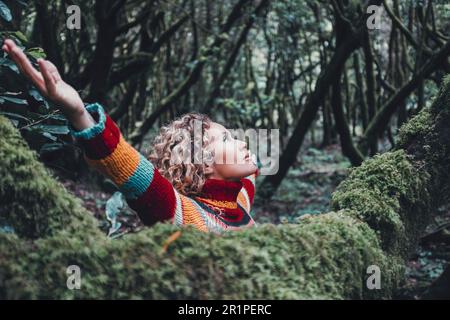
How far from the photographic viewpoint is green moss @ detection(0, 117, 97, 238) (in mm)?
1413

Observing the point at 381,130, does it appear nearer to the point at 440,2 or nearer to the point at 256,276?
the point at 440,2

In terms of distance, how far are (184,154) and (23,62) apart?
1.01 meters

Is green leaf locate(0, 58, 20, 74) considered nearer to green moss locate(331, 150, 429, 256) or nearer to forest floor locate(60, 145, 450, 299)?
forest floor locate(60, 145, 450, 299)

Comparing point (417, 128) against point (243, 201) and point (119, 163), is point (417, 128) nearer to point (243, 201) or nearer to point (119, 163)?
point (243, 201)

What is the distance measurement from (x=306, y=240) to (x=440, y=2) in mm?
5586

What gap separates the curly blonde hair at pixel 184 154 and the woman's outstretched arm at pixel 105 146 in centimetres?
41

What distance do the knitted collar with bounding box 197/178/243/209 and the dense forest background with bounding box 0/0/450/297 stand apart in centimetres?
78

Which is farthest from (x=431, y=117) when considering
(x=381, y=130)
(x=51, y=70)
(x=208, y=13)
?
(x=208, y=13)

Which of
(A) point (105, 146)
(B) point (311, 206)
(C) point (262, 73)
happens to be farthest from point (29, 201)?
(C) point (262, 73)

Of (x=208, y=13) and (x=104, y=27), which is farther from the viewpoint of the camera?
(x=208, y=13)

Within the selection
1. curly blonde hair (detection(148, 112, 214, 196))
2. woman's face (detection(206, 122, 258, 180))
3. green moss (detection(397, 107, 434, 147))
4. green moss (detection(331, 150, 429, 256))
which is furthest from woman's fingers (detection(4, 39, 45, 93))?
green moss (detection(397, 107, 434, 147))

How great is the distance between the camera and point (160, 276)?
1.26 metres

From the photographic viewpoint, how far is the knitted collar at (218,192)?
2.45 m

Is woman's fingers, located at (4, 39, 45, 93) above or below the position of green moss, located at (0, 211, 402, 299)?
above
